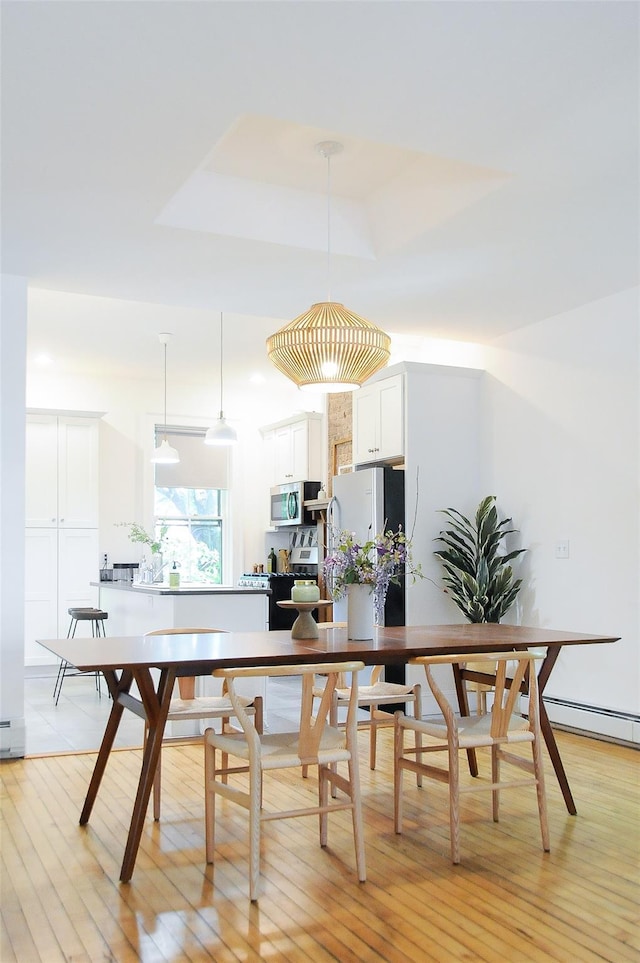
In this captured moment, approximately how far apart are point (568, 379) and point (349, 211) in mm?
2022

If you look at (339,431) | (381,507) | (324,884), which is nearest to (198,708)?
(324,884)

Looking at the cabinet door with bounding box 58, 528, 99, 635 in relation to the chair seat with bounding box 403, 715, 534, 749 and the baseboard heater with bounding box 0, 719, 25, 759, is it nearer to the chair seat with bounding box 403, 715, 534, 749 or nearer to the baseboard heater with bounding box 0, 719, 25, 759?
the baseboard heater with bounding box 0, 719, 25, 759

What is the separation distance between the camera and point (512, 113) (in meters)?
3.14

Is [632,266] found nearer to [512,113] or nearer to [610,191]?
[610,191]

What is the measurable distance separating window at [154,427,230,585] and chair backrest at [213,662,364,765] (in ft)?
20.8

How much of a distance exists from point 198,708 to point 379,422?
3228 mm

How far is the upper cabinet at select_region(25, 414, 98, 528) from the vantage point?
8320mm

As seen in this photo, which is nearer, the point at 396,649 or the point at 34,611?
the point at 396,649

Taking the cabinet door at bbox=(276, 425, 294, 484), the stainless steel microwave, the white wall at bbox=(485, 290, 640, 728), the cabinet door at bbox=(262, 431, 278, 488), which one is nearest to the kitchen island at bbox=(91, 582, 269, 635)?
the white wall at bbox=(485, 290, 640, 728)

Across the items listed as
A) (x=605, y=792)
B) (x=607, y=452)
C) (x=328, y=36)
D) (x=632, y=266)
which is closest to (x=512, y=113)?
(x=328, y=36)

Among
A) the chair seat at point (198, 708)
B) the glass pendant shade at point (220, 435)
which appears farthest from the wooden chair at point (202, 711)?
the glass pendant shade at point (220, 435)

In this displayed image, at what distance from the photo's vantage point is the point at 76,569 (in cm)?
841

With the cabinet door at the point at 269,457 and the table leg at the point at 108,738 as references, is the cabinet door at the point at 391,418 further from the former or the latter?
the table leg at the point at 108,738

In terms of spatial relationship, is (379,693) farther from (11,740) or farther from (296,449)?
(296,449)
